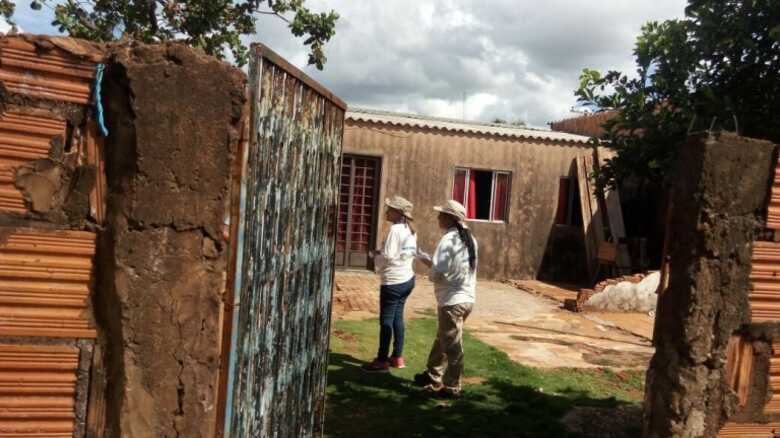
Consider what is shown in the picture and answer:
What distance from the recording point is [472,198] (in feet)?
43.7

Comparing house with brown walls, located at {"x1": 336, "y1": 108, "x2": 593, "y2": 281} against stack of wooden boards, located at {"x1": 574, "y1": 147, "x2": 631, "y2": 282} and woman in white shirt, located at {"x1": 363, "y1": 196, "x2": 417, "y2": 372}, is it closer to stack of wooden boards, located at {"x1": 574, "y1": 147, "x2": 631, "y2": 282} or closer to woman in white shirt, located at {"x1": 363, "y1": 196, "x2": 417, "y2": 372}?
stack of wooden boards, located at {"x1": 574, "y1": 147, "x2": 631, "y2": 282}

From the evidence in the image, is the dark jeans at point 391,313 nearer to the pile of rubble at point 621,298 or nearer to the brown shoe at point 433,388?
the brown shoe at point 433,388

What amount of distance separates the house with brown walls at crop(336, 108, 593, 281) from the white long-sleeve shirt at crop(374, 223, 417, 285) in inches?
250

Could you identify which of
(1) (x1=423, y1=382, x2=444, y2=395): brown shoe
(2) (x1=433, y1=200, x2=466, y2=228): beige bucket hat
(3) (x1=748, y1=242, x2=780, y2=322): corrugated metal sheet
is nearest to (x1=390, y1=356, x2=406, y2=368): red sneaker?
(1) (x1=423, y1=382, x2=444, y2=395): brown shoe

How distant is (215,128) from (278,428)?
56.1 inches

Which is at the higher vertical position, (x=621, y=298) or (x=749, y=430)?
(x=749, y=430)

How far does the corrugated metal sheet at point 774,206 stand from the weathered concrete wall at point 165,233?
2571mm

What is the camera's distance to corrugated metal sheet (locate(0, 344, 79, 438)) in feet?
6.41

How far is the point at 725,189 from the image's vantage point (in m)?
2.92

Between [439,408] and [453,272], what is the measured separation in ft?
3.78

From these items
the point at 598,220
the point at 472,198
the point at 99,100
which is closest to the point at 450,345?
the point at 99,100

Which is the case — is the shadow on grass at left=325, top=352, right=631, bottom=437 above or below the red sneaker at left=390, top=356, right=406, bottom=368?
below

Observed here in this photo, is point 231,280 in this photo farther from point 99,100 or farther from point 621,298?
point 621,298

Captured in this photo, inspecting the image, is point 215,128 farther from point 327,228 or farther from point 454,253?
point 454,253
